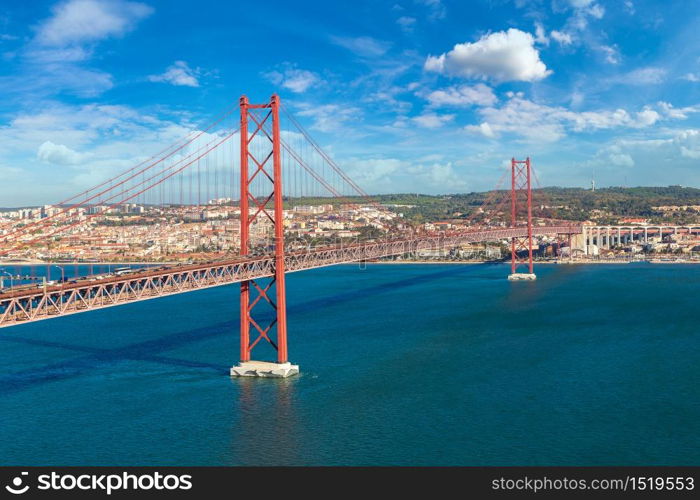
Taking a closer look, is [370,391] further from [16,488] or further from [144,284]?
[16,488]

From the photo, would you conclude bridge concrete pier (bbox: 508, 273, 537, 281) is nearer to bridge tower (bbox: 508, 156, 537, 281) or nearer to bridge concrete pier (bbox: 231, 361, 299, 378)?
bridge tower (bbox: 508, 156, 537, 281)

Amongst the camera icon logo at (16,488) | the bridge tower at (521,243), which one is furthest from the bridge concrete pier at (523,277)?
the camera icon logo at (16,488)

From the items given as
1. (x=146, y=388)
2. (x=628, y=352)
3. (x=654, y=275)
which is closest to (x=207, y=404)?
(x=146, y=388)

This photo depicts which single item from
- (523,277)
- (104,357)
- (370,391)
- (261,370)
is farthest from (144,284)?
(523,277)

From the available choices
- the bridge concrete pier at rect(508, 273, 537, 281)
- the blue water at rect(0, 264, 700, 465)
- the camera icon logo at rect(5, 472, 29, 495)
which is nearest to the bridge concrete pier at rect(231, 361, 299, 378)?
the blue water at rect(0, 264, 700, 465)

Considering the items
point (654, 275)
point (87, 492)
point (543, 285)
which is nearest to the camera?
point (87, 492)

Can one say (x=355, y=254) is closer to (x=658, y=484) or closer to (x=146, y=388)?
(x=146, y=388)
